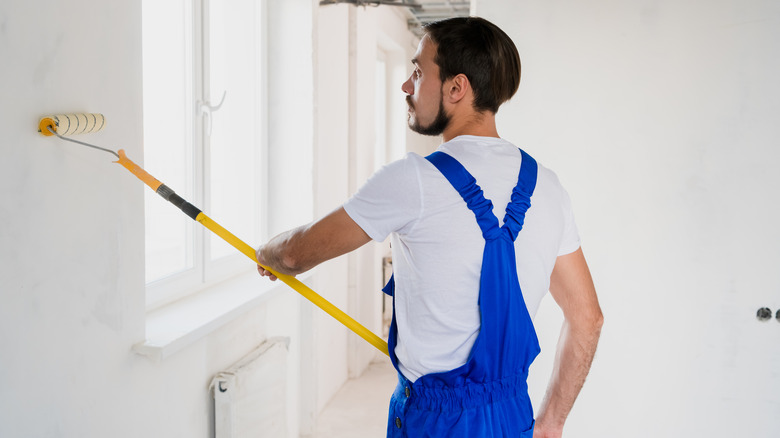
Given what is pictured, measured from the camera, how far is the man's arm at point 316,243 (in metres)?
1.23

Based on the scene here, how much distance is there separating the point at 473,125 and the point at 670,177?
4.30 ft

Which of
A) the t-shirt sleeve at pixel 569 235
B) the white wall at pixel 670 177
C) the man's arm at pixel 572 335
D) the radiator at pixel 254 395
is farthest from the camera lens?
the white wall at pixel 670 177

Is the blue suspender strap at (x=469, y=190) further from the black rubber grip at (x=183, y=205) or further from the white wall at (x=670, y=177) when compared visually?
the white wall at (x=670, y=177)

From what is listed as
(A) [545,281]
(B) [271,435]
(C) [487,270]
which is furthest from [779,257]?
(B) [271,435]

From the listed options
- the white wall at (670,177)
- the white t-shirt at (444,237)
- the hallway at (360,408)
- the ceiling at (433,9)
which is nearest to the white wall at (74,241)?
the white t-shirt at (444,237)

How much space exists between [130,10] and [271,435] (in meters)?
1.59

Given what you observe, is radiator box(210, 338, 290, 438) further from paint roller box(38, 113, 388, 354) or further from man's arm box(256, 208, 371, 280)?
man's arm box(256, 208, 371, 280)

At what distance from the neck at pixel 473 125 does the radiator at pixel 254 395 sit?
121 centimetres

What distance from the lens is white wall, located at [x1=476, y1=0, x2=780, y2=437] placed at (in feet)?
7.41

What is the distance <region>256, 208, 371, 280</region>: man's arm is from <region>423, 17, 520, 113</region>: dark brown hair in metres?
0.37

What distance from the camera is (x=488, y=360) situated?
4.21ft

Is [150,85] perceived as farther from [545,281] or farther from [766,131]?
[766,131]

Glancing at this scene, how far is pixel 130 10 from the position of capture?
1535mm

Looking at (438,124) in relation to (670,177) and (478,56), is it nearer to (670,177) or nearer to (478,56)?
(478,56)
